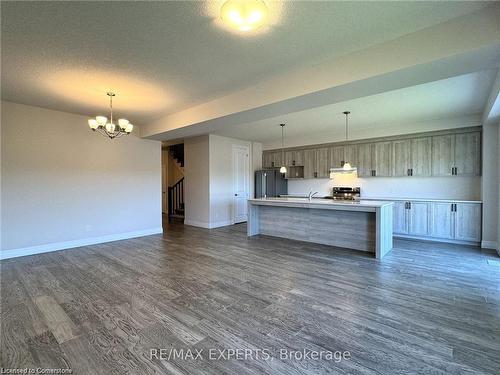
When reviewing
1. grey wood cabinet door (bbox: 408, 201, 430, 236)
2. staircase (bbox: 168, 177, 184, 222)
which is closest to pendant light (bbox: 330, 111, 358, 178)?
grey wood cabinet door (bbox: 408, 201, 430, 236)

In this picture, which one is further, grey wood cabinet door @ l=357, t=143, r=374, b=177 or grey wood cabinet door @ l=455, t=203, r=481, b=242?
grey wood cabinet door @ l=357, t=143, r=374, b=177

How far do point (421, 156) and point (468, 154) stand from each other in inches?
32.4

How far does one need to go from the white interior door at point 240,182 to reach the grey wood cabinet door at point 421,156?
15.1ft

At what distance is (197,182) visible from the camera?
24.2ft

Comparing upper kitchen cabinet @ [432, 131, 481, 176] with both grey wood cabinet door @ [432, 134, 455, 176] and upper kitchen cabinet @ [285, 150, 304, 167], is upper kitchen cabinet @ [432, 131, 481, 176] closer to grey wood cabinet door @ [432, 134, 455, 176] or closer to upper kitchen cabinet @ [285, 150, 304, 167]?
→ grey wood cabinet door @ [432, 134, 455, 176]

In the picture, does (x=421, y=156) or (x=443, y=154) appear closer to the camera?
(x=443, y=154)

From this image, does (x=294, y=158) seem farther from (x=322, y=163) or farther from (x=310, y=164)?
(x=322, y=163)

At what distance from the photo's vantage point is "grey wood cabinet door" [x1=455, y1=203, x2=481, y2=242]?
502 centimetres

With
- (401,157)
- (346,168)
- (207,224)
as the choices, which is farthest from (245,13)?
(207,224)

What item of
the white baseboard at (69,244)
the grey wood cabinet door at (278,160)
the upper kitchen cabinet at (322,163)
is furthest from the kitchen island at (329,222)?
the white baseboard at (69,244)

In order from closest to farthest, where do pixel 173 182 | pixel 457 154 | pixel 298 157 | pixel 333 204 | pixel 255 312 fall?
pixel 255 312, pixel 333 204, pixel 457 154, pixel 298 157, pixel 173 182

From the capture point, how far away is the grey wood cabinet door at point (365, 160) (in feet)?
21.4

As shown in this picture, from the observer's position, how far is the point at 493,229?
486 centimetres

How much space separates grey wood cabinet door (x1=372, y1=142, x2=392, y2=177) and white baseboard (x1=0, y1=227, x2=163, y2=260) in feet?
19.6
